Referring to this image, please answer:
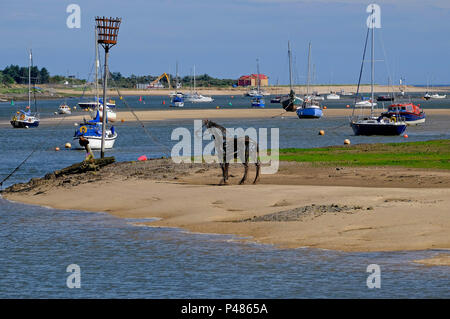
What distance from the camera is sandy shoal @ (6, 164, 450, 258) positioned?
63.6ft

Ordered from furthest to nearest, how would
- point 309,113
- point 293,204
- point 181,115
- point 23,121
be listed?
point 181,115 < point 309,113 < point 23,121 < point 293,204

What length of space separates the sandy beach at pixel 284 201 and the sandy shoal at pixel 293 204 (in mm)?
28

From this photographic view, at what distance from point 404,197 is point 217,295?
9256mm

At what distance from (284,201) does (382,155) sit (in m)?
14.5

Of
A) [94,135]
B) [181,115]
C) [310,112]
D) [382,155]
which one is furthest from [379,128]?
[181,115]

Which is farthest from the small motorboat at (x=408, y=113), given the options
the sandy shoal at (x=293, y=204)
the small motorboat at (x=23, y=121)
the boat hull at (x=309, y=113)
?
the sandy shoal at (x=293, y=204)

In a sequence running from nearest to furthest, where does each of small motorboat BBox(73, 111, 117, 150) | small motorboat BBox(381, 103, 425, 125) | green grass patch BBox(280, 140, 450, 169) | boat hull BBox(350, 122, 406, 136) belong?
green grass patch BBox(280, 140, 450, 169), small motorboat BBox(73, 111, 117, 150), boat hull BBox(350, 122, 406, 136), small motorboat BBox(381, 103, 425, 125)

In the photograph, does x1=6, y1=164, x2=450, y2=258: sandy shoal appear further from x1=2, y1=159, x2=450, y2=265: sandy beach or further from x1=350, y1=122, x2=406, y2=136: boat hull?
x1=350, y1=122, x2=406, y2=136: boat hull

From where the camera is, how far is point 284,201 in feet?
78.5

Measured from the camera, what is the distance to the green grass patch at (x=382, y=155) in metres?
33.1

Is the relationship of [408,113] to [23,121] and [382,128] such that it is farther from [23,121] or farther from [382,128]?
[23,121]

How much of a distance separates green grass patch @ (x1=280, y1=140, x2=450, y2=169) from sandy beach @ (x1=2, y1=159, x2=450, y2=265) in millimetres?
1705

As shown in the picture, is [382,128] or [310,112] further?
[310,112]

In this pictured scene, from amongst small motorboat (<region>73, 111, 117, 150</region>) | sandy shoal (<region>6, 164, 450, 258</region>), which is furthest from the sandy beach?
small motorboat (<region>73, 111, 117, 150</region>)
